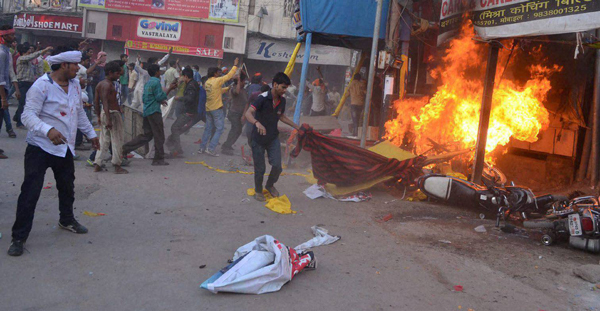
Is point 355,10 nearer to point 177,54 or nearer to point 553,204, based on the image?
point 553,204

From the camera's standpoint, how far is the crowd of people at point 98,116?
4.50m

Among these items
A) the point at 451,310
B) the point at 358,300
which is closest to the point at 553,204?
the point at 451,310

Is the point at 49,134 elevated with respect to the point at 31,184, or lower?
elevated

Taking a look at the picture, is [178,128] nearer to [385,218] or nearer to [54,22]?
[385,218]

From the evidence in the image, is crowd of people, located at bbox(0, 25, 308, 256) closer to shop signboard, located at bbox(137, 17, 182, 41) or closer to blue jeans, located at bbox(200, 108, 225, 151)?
blue jeans, located at bbox(200, 108, 225, 151)

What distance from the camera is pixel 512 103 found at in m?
8.56

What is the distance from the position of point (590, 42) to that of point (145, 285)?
19.1 ft

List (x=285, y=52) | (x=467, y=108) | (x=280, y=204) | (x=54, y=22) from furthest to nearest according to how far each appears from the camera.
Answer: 1. (x=54, y=22)
2. (x=285, y=52)
3. (x=467, y=108)
4. (x=280, y=204)

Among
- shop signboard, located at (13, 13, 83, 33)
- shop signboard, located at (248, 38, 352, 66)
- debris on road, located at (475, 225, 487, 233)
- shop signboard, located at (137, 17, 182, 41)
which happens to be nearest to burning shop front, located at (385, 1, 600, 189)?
debris on road, located at (475, 225, 487, 233)

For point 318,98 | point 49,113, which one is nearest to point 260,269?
point 49,113

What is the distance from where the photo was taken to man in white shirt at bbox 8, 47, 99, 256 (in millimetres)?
4398

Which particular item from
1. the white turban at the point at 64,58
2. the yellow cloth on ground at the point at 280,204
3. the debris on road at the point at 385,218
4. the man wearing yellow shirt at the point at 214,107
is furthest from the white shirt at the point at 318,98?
the white turban at the point at 64,58

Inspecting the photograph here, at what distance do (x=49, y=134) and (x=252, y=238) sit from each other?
227 cm

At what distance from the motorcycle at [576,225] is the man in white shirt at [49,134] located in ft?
17.0
